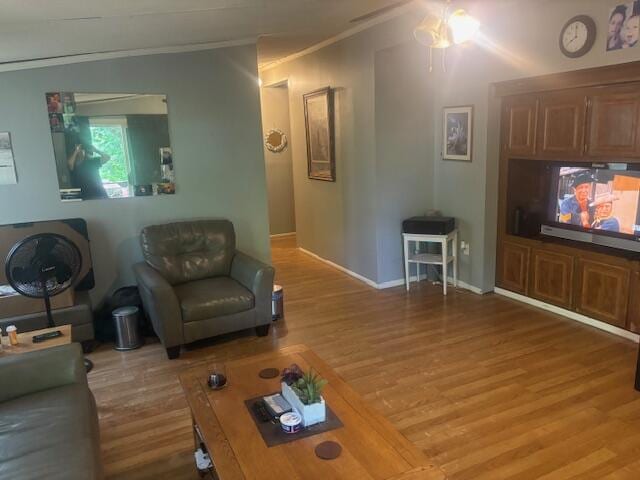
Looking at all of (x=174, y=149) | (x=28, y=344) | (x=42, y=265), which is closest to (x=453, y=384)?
(x=28, y=344)

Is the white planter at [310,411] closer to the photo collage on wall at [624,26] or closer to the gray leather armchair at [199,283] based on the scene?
the gray leather armchair at [199,283]

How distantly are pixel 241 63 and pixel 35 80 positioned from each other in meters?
1.63

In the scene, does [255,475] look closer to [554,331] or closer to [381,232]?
[554,331]

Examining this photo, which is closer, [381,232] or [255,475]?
[255,475]

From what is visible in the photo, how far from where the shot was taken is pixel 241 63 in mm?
4270

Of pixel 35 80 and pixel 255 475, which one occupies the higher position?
pixel 35 80

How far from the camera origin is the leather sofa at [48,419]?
1.75m

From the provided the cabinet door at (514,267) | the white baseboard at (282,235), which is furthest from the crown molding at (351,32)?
the white baseboard at (282,235)

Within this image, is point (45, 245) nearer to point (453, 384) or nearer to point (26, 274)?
point (26, 274)

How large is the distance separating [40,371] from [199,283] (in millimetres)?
1684

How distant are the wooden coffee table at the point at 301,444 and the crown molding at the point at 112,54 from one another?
2821 mm

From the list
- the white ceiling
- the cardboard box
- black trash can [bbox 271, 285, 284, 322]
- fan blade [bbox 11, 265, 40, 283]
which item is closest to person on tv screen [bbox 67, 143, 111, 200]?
the white ceiling

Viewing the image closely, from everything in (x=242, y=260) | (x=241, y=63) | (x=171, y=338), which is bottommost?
(x=171, y=338)

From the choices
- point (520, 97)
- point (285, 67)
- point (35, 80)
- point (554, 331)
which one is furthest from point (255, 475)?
point (285, 67)
